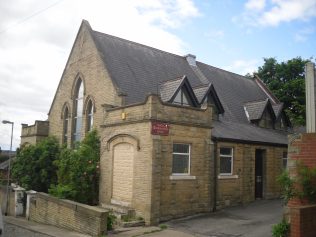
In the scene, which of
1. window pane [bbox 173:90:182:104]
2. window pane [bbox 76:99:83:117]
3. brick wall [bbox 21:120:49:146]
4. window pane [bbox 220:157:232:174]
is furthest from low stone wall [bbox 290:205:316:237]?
brick wall [bbox 21:120:49:146]

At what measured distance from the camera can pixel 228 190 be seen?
19.5 m

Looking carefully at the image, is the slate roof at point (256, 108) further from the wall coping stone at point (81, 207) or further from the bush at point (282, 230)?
the bush at point (282, 230)

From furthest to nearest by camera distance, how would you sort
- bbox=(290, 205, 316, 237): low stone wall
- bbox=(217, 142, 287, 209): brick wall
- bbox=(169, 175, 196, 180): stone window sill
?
bbox=(217, 142, 287, 209): brick wall, bbox=(169, 175, 196, 180): stone window sill, bbox=(290, 205, 316, 237): low stone wall

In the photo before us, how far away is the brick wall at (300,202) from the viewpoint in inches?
333

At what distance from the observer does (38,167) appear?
2200cm

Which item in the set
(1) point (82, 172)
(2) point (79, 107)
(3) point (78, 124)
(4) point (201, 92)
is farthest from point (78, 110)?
(4) point (201, 92)

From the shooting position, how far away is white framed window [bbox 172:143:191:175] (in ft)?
54.7

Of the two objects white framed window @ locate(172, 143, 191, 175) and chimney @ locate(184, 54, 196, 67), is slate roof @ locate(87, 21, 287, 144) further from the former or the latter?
white framed window @ locate(172, 143, 191, 175)

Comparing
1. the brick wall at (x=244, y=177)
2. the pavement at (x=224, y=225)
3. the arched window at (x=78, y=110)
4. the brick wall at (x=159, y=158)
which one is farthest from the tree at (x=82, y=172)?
the brick wall at (x=244, y=177)

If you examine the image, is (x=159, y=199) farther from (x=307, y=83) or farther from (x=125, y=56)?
(x=125, y=56)

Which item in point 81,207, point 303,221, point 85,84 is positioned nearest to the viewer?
point 303,221

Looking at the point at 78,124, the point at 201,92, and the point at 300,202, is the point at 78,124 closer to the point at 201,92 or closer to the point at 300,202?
the point at 201,92

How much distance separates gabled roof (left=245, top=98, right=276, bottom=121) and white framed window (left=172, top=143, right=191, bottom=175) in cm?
1016

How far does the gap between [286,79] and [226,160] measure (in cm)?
1923
